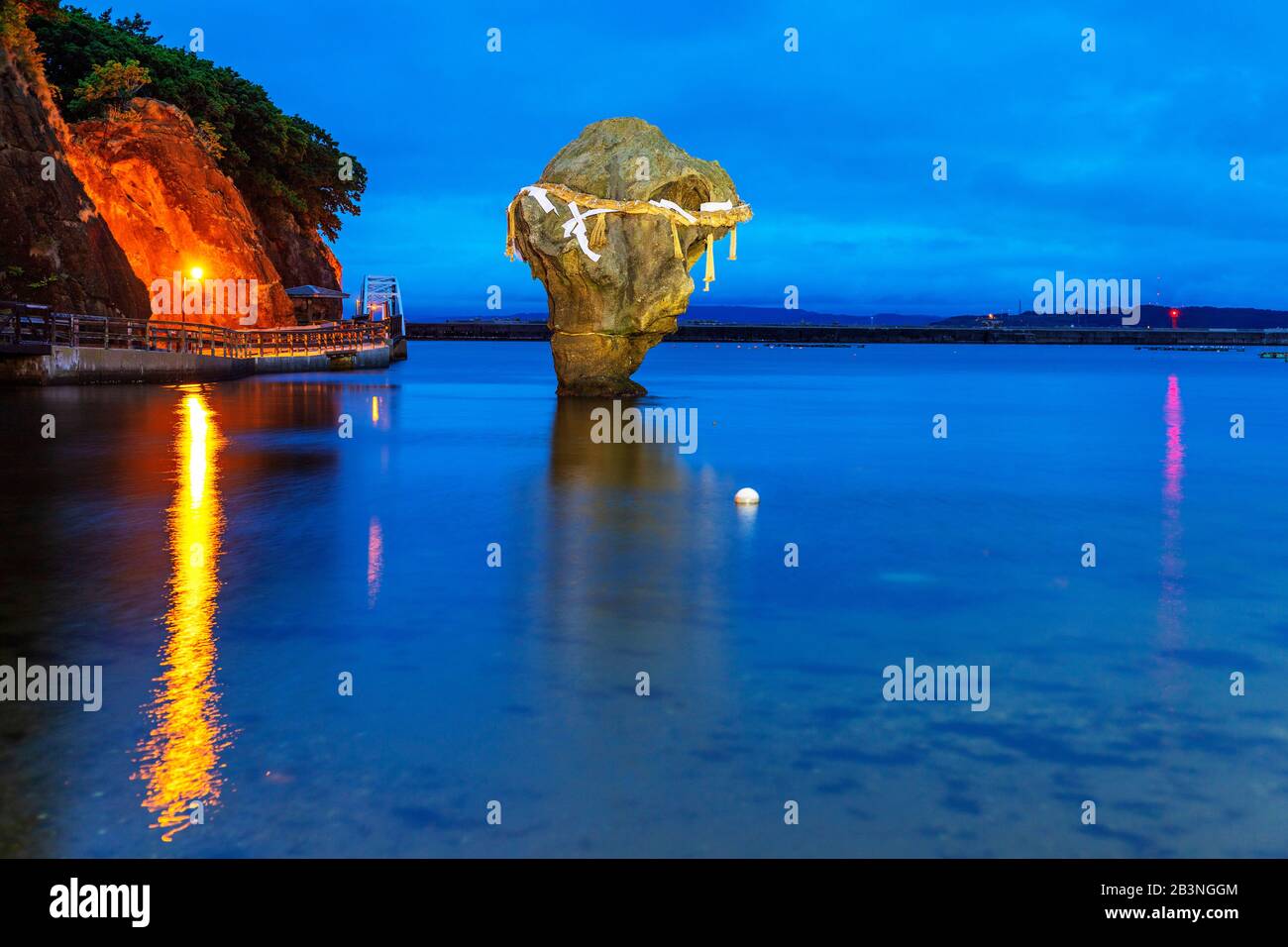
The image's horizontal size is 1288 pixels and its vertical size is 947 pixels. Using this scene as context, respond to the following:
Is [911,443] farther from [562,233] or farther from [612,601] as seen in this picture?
[612,601]

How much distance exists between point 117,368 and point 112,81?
758 inches

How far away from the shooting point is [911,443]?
24062 mm

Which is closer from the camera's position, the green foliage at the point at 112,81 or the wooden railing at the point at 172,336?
the wooden railing at the point at 172,336

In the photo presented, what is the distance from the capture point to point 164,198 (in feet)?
169

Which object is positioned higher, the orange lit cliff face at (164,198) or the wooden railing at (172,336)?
the orange lit cliff face at (164,198)

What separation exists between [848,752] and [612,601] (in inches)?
134

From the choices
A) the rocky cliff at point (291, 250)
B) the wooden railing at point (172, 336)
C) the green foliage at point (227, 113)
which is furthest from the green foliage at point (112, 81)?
the rocky cliff at point (291, 250)

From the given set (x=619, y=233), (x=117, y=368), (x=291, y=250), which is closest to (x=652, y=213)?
(x=619, y=233)

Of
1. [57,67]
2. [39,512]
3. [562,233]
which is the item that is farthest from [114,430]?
[57,67]

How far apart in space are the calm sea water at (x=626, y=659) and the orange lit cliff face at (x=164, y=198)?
36.5 metres

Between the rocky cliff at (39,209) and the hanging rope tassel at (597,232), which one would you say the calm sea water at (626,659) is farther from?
the rocky cliff at (39,209)

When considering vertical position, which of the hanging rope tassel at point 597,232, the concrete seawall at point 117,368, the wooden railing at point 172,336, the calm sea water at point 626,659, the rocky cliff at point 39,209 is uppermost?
the rocky cliff at point 39,209

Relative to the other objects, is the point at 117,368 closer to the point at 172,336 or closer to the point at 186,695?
the point at 172,336

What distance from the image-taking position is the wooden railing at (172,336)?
107 ft
